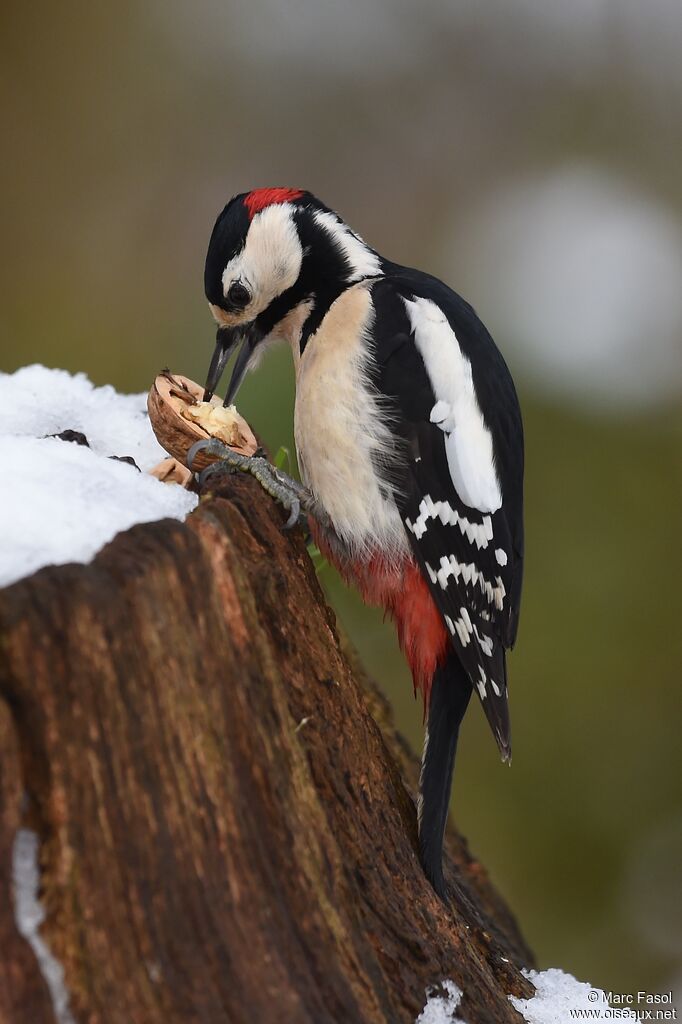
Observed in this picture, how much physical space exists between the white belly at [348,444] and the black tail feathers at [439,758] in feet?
0.85

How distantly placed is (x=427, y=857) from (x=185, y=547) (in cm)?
70

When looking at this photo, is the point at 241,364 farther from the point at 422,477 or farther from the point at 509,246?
the point at 509,246

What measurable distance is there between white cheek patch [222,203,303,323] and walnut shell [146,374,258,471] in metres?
0.34

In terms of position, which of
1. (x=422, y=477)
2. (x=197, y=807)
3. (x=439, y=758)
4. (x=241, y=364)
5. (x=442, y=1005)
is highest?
(x=241, y=364)

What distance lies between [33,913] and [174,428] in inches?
39.4

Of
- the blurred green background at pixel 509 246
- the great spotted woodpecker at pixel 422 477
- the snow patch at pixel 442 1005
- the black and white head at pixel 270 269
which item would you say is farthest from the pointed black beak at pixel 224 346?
the blurred green background at pixel 509 246

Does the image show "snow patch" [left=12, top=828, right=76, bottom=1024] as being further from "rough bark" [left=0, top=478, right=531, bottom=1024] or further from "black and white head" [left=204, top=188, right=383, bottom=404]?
"black and white head" [left=204, top=188, right=383, bottom=404]

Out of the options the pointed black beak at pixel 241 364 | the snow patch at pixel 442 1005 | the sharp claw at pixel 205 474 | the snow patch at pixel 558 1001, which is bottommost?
the snow patch at pixel 442 1005

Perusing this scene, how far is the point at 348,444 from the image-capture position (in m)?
1.98

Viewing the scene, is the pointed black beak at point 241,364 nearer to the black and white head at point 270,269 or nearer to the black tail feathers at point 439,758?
the black and white head at point 270,269

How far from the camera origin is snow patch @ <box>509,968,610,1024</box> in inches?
62.8

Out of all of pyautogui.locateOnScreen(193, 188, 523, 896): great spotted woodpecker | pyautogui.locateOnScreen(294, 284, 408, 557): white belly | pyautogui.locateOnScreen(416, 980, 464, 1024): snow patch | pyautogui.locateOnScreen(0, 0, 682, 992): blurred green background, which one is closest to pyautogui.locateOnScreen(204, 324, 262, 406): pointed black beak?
pyautogui.locateOnScreen(193, 188, 523, 896): great spotted woodpecker

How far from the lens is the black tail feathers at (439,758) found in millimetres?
1639

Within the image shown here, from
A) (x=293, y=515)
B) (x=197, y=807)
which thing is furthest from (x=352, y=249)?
(x=197, y=807)
